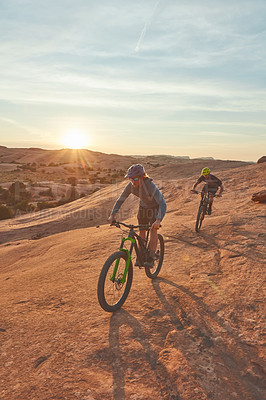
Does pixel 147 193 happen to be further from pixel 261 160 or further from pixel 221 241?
pixel 261 160

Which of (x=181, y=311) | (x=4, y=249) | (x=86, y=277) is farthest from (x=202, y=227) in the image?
(x=4, y=249)

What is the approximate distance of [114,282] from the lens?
4242 millimetres

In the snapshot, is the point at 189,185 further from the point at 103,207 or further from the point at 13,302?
the point at 13,302

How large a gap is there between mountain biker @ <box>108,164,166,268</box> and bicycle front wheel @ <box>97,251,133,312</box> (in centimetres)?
61

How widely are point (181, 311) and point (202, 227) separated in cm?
504

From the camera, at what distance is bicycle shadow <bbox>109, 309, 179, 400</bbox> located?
9.27 feet

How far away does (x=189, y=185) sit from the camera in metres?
18.6

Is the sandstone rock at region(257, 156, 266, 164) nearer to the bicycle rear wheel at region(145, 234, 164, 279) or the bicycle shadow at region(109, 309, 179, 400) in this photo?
the bicycle rear wheel at region(145, 234, 164, 279)

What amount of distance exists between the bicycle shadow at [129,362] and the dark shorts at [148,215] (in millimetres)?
1763

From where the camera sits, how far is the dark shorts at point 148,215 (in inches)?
205

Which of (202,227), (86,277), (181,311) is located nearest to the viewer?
(181,311)

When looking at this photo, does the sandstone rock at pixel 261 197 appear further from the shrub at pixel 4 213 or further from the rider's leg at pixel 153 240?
the shrub at pixel 4 213

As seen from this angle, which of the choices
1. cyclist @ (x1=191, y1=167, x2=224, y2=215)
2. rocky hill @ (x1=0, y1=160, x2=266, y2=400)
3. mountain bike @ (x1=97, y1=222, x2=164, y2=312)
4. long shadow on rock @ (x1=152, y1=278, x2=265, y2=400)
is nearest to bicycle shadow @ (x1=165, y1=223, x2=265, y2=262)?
rocky hill @ (x1=0, y1=160, x2=266, y2=400)

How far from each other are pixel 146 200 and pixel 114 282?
1642mm
